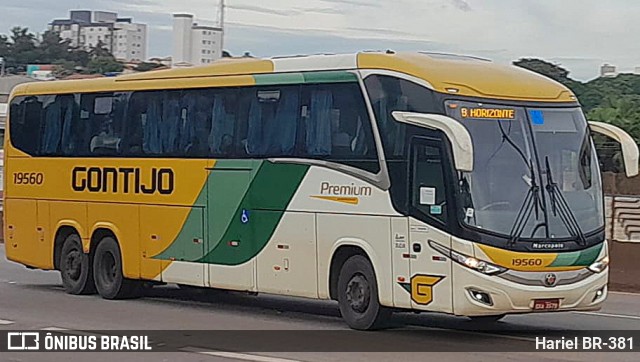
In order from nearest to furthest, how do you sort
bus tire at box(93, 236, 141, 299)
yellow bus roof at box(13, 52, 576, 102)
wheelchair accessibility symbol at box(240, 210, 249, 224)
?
yellow bus roof at box(13, 52, 576, 102) < wheelchair accessibility symbol at box(240, 210, 249, 224) < bus tire at box(93, 236, 141, 299)

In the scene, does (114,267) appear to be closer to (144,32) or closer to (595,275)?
(595,275)

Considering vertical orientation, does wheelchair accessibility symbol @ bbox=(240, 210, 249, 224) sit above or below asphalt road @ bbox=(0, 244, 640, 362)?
above

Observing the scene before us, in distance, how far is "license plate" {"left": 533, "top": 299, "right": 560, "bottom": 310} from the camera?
14.1 metres

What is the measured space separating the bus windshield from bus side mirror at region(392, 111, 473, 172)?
0.26 meters

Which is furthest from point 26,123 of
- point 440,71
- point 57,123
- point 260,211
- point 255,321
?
point 440,71

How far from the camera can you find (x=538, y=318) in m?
17.4

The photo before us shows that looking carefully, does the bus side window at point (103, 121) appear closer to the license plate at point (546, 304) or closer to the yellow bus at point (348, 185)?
the yellow bus at point (348, 185)

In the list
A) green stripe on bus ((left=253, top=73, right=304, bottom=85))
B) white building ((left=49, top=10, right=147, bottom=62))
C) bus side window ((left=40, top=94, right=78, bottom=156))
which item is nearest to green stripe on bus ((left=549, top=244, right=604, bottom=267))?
green stripe on bus ((left=253, top=73, right=304, bottom=85))

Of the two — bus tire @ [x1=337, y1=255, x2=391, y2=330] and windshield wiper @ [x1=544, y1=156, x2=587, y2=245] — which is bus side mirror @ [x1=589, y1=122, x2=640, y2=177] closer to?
windshield wiper @ [x1=544, y1=156, x2=587, y2=245]

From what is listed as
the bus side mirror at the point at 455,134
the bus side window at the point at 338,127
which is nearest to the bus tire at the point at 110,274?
the bus side window at the point at 338,127

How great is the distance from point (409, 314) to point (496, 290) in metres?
3.82

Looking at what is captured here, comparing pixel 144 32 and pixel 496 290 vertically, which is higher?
pixel 144 32

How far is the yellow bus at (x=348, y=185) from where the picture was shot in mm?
14219

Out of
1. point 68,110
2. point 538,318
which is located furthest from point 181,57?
point 538,318
